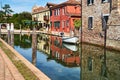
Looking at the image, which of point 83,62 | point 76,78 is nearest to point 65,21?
point 83,62

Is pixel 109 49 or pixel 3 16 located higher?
pixel 3 16

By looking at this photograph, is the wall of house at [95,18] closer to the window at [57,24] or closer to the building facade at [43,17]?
the window at [57,24]

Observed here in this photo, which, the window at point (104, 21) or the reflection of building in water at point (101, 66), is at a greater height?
the window at point (104, 21)

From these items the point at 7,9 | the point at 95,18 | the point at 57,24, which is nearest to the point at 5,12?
the point at 7,9

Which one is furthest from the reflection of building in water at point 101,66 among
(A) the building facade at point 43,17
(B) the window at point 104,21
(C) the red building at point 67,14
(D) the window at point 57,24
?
(A) the building facade at point 43,17

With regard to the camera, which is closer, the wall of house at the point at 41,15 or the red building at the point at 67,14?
the red building at the point at 67,14

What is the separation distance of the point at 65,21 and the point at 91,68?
34.3 metres

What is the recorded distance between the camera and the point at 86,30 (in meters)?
32.8

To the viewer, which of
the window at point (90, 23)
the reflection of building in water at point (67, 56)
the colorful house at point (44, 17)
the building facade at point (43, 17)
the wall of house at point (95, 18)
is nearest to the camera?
the reflection of building in water at point (67, 56)

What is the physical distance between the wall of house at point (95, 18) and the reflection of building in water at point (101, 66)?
5446mm

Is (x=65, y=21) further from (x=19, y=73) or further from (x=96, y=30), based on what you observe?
(x=19, y=73)

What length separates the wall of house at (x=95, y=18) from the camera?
28.4 meters

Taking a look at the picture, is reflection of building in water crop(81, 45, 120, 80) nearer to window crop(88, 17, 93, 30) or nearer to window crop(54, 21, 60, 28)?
window crop(88, 17, 93, 30)

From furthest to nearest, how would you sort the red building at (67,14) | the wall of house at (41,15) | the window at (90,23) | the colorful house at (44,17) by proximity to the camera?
1. the wall of house at (41,15)
2. the colorful house at (44,17)
3. the red building at (67,14)
4. the window at (90,23)
